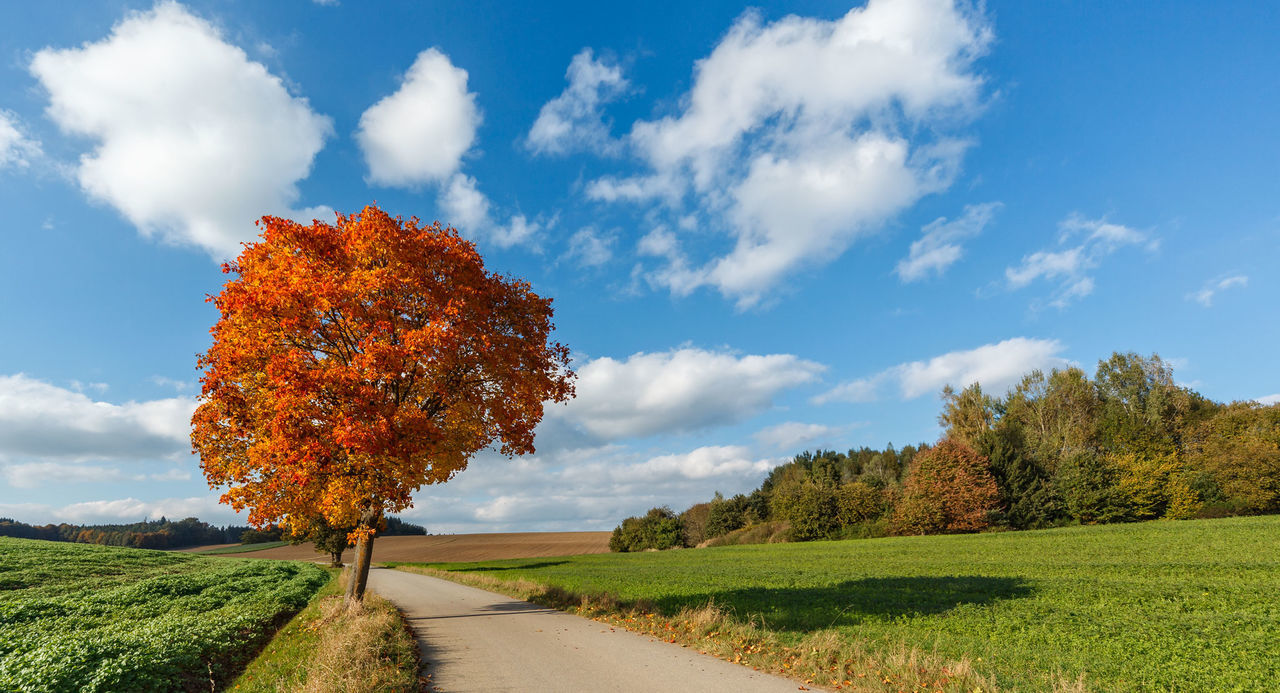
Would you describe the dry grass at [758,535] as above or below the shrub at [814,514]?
below

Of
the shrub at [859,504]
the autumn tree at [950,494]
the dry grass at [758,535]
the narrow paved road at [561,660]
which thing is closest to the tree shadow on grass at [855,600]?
the narrow paved road at [561,660]

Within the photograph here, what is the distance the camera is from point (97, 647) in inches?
473

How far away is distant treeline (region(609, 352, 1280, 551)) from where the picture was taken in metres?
51.1

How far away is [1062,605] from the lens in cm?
1652

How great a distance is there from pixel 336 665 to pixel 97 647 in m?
7.17

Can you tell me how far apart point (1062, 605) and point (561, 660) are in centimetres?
1531

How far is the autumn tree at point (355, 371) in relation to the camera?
557 inches

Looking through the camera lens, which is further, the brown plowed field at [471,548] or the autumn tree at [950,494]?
the brown plowed field at [471,548]

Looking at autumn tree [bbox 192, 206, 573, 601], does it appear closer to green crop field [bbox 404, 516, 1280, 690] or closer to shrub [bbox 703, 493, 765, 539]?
green crop field [bbox 404, 516, 1280, 690]

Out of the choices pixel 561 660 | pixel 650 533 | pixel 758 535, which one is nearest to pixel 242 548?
pixel 650 533

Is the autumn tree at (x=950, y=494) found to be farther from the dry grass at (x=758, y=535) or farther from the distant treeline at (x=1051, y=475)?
the dry grass at (x=758, y=535)

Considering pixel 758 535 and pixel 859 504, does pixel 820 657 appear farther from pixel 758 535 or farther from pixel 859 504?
pixel 758 535

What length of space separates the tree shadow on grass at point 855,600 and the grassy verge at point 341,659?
25.6ft

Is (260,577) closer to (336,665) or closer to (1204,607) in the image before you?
(336,665)
